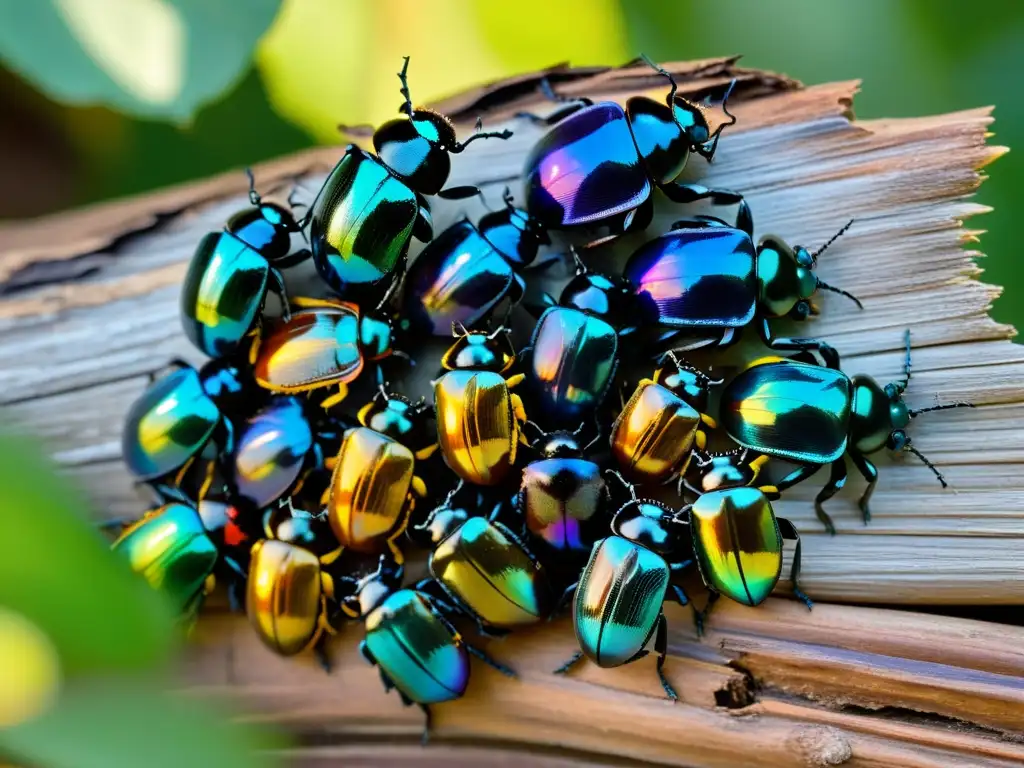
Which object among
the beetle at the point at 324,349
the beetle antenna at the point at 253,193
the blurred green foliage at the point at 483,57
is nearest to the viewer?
the beetle at the point at 324,349

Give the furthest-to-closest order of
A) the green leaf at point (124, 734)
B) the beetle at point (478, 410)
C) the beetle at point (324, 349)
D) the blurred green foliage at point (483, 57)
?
the blurred green foliage at point (483, 57) → the beetle at point (324, 349) → the beetle at point (478, 410) → the green leaf at point (124, 734)

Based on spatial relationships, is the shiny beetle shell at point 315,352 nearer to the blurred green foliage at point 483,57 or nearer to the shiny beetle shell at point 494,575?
the shiny beetle shell at point 494,575

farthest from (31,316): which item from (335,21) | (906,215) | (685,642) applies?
(906,215)

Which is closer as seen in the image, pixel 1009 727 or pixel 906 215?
pixel 1009 727

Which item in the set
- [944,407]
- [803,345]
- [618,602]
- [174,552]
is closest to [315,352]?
[174,552]

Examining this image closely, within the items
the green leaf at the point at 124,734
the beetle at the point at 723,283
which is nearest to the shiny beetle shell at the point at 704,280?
the beetle at the point at 723,283

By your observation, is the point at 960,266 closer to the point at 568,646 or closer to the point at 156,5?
the point at 568,646
